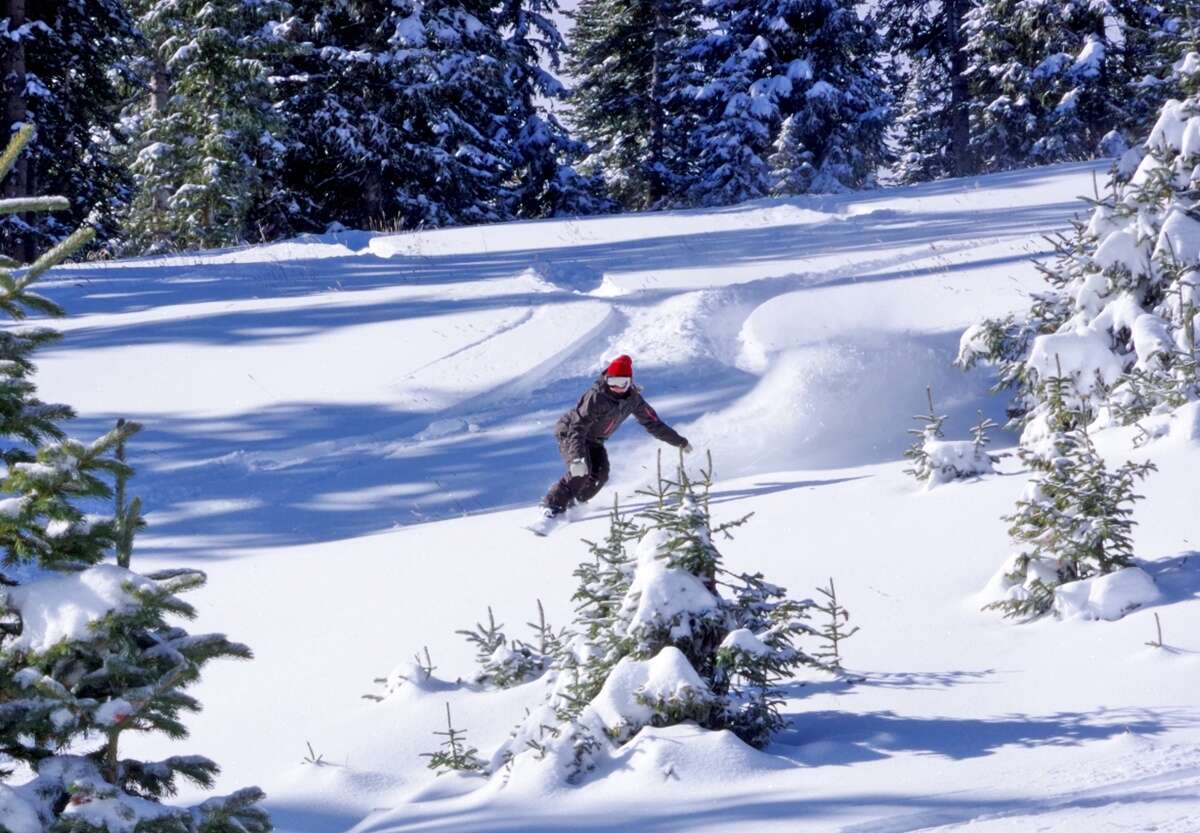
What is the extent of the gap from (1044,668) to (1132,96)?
27.4 metres

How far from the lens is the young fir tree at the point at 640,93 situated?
32312 mm

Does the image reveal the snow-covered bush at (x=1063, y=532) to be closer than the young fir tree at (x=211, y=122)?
Yes

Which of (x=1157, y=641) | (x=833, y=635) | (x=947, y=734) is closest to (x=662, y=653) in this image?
(x=947, y=734)

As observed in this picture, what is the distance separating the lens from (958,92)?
1389 inches

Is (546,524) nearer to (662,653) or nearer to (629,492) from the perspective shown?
(629,492)

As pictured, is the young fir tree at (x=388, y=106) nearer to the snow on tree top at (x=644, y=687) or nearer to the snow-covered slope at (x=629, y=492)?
the snow-covered slope at (x=629, y=492)

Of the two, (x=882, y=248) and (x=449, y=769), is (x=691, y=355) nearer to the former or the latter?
(x=882, y=248)

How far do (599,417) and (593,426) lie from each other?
0.32 feet

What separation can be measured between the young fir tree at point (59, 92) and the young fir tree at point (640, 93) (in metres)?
13.9

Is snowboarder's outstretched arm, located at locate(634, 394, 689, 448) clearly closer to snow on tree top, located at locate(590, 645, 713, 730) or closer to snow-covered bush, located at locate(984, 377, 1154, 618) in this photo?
snow-covered bush, located at locate(984, 377, 1154, 618)

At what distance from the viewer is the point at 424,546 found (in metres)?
8.77

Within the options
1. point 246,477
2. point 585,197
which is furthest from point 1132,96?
point 246,477

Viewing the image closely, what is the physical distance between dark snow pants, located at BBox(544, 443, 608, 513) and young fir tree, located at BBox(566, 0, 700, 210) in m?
24.0

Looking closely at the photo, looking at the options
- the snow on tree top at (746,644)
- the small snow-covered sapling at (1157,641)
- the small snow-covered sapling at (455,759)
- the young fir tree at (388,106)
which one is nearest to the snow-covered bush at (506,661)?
the small snow-covered sapling at (455,759)
